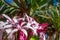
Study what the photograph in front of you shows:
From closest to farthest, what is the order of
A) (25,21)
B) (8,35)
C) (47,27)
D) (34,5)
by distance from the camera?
(8,35) → (25,21) → (47,27) → (34,5)

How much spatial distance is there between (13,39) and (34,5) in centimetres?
42

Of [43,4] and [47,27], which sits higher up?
[43,4]

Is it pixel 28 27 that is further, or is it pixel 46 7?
pixel 46 7

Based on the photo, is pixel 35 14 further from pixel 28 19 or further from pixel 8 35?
pixel 8 35

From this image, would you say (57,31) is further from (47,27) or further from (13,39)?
(13,39)

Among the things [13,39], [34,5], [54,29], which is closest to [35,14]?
[34,5]

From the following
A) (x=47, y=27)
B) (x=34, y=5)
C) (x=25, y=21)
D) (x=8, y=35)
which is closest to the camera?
(x=8, y=35)

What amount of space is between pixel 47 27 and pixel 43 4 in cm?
24

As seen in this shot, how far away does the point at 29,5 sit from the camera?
1.98 meters

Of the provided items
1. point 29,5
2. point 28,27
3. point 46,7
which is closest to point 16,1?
point 29,5

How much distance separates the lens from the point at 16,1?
1.96 meters

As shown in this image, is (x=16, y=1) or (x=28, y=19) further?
(x=16, y=1)

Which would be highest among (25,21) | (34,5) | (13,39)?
(34,5)

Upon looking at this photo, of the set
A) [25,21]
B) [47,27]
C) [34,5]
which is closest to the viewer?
[25,21]
